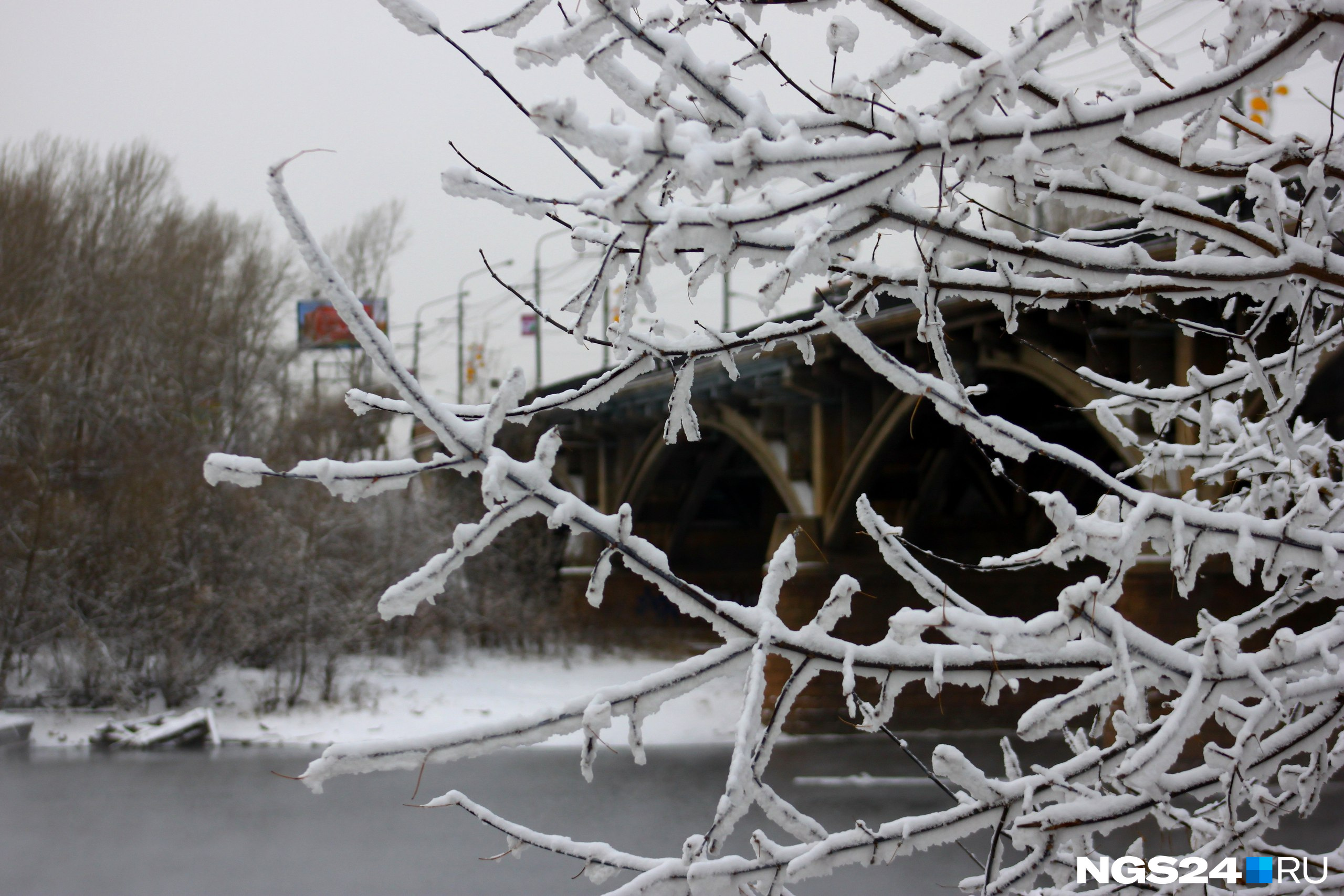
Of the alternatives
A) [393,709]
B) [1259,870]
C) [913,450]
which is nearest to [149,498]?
[393,709]

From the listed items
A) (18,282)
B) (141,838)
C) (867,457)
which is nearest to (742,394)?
(867,457)

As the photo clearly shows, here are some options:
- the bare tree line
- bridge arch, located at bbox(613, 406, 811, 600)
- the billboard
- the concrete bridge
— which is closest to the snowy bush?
the concrete bridge

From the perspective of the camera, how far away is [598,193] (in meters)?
1.58

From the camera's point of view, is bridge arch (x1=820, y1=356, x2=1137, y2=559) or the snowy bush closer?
the snowy bush

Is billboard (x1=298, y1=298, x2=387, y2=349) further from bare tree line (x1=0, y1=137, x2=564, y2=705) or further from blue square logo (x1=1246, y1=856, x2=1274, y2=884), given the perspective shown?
blue square logo (x1=1246, y1=856, x2=1274, y2=884)

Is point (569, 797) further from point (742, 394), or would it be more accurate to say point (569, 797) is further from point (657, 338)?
point (657, 338)

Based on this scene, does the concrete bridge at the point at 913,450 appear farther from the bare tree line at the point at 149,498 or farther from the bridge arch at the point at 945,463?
the bare tree line at the point at 149,498

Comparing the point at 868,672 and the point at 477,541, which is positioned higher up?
the point at 477,541

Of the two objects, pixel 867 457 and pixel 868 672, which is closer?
pixel 868 672

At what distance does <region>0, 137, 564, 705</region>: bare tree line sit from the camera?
17625 millimetres

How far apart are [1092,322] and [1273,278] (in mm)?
10798

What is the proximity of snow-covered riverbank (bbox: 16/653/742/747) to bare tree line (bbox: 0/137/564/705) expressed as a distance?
1.31ft

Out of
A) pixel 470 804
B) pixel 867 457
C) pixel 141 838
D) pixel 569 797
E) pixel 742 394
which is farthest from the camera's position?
pixel 742 394

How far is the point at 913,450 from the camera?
54.0ft
